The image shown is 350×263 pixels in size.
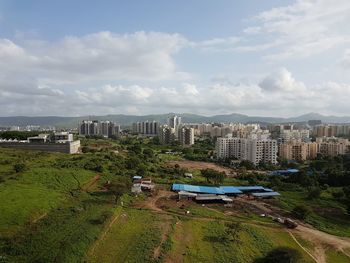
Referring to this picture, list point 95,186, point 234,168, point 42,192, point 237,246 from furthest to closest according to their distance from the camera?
point 234,168
point 95,186
point 42,192
point 237,246

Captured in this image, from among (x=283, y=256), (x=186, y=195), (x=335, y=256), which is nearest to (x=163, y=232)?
(x=283, y=256)

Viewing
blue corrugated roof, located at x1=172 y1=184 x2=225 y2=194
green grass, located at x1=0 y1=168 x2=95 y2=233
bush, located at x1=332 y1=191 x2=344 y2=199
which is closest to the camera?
green grass, located at x1=0 y1=168 x2=95 y2=233

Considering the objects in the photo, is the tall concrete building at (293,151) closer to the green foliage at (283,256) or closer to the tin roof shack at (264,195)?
the tin roof shack at (264,195)

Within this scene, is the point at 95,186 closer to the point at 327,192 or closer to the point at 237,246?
the point at 237,246

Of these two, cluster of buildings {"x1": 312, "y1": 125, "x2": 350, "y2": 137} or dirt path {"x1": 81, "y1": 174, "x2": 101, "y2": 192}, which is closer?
dirt path {"x1": 81, "y1": 174, "x2": 101, "y2": 192}

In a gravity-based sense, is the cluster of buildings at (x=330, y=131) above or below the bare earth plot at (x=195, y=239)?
above

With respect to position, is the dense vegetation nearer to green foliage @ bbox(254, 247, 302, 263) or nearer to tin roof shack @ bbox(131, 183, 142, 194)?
green foliage @ bbox(254, 247, 302, 263)

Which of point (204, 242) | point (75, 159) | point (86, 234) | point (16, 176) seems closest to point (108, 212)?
point (86, 234)

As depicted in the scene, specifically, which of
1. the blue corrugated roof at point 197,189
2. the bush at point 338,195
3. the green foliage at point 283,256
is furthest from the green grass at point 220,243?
the bush at point 338,195

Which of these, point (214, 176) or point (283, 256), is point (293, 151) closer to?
point (214, 176)

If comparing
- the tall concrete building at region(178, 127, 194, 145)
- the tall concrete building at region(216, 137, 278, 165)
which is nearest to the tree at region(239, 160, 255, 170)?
the tall concrete building at region(216, 137, 278, 165)

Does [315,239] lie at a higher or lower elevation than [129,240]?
lower
